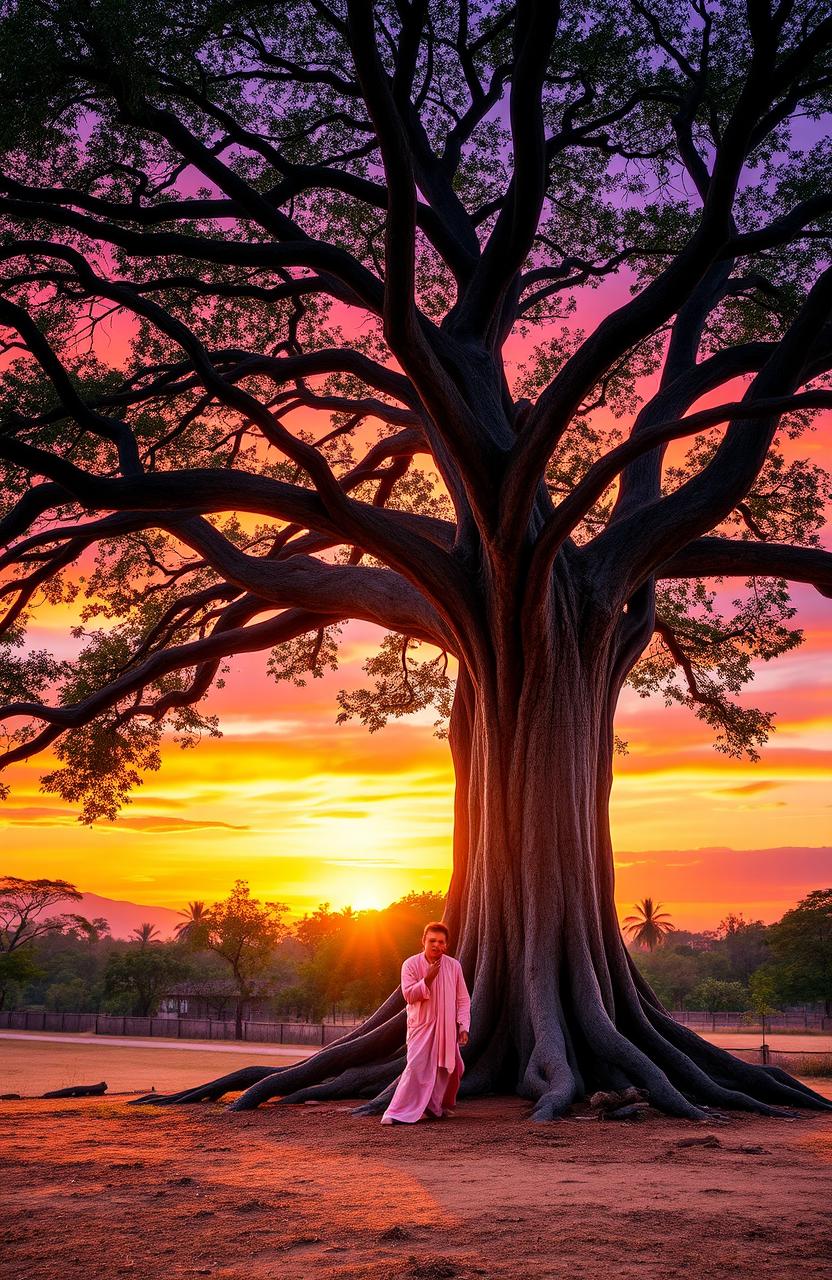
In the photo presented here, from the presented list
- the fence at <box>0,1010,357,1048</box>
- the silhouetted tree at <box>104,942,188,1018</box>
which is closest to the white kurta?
the fence at <box>0,1010,357,1048</box>

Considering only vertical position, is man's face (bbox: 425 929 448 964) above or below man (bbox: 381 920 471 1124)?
above

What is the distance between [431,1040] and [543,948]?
182 cm

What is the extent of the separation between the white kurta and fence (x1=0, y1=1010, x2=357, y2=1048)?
27.3 meters

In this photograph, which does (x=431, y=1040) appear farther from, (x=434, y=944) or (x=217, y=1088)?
(x=217, y=1088)

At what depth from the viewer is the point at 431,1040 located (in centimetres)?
876

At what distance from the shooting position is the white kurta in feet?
28.0

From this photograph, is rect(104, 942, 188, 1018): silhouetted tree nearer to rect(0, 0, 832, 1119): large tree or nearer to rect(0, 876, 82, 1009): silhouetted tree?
rect(0, 876, 82, 1009): silhouetted tree

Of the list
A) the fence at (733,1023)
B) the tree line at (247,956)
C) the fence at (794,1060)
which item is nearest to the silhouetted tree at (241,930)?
the tree line at (247,956)

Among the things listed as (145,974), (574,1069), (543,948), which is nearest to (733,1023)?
(145,974)

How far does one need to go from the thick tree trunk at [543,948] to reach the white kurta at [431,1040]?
619 millimetres

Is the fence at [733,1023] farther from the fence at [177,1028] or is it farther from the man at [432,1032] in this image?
the man at [432,1032]

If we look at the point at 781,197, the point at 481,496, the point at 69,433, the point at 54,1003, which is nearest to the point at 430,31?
the point at 781,197

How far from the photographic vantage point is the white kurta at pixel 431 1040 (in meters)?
8.53

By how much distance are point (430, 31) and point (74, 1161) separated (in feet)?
45.2
